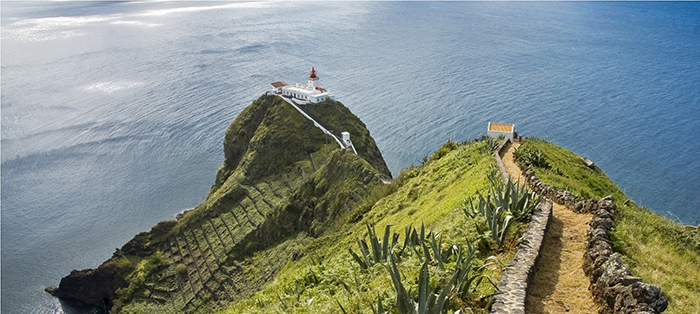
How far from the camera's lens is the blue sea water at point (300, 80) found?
56.4 metres

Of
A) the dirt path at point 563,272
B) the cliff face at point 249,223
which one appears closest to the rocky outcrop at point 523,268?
the dirt path at point 563,272

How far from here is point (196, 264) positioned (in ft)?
159

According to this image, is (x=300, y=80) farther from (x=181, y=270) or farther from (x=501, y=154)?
(x=501, y=154)

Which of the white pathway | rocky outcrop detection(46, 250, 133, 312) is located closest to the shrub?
rocky outcrop detection(46, 250, 133, 312)

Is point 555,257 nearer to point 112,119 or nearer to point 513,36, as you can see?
point 112,119

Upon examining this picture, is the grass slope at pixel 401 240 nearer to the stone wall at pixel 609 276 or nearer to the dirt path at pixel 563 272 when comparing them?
the dirt path at pixel 563 272

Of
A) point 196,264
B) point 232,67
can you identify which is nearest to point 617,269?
point 196,264

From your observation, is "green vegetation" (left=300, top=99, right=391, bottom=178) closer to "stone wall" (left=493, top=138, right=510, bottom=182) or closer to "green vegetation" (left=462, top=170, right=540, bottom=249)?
"stone wall" (left=493, top=138, right=510, bottom=182)

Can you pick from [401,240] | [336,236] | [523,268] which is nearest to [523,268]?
[523,268]

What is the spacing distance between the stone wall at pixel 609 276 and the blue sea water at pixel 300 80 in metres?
39.6

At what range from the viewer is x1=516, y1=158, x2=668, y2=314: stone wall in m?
8.14

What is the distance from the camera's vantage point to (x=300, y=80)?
3625 inches

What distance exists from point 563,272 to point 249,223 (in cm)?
4159

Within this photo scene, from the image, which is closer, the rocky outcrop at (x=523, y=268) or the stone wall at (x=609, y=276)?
the stone wall at (x=609, y=276)
